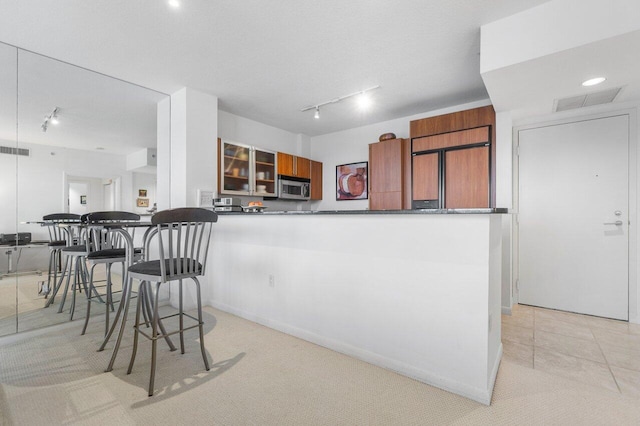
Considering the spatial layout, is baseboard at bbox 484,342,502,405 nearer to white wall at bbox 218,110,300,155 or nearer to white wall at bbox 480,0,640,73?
white wall at bbox 480,0,640,73

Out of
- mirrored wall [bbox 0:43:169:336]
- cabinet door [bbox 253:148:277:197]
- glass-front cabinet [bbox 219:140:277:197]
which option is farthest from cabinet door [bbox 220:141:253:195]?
mirrored wall [bbox 0:43:169:336]

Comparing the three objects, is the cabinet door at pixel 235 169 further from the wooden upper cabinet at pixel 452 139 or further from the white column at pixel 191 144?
the wooden upper cabinet at pixel 452 139

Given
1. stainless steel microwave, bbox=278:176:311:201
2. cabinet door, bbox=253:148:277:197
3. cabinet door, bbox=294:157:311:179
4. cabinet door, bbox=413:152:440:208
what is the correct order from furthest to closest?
cabinet door, bbox=294:157:311:179, stainless steel microwave, bbox=278:176:311:201, cabinet door, bbox=253:148:277:197, cabinet door, bbox=413:152:440:208

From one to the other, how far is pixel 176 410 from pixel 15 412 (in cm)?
84

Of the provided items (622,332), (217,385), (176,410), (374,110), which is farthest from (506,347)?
(374,110)

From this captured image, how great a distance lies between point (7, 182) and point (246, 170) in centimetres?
240

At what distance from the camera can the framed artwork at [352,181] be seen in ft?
16.1

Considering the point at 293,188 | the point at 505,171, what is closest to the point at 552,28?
the point at 505,171

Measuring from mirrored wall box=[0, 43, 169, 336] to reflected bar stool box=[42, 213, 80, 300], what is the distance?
4cm

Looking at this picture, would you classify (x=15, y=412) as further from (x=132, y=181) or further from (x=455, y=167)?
(x=455, y=167)

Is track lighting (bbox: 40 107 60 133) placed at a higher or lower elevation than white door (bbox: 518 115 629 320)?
higher

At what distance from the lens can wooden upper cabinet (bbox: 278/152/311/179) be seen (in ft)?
15.6

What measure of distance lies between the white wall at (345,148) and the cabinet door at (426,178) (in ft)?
2.57

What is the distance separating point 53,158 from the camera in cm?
278
